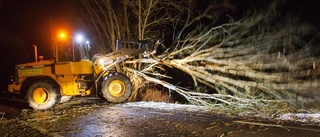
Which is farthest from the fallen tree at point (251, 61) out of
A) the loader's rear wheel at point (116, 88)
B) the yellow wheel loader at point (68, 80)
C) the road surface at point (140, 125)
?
the road surface at point (140, 125)

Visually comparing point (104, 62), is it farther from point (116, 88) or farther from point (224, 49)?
point (224, 49)

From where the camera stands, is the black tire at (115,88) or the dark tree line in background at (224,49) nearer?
the dark tree line in background at (224,49)

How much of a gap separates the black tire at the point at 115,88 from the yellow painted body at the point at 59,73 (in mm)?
732

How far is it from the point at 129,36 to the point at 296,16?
675 centimetres

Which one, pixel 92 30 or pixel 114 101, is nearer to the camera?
pixel 114 101

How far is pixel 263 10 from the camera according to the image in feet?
35.5

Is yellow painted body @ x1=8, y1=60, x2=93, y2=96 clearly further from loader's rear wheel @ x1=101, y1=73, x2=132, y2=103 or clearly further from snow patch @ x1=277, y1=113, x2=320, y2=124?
snow patch @ x1=277, y1=113, x2=320, y2=124

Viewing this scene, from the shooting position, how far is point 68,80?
10.4m

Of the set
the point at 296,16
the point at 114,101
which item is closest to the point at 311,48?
the point at 296,16

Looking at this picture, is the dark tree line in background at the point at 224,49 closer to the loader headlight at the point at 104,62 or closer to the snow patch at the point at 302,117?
the snow patch at the point at 302,117

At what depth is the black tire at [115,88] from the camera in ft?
34.0

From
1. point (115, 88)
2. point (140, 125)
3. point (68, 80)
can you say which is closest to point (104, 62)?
point (115, 88)

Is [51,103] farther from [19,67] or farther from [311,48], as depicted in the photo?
[311,48]

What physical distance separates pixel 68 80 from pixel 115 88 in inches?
61.5
